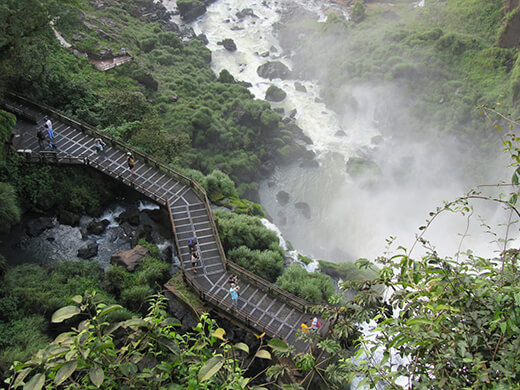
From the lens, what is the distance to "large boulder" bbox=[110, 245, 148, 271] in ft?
62.6

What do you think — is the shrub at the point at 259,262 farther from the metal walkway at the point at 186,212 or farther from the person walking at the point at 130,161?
the person walking at the point at 130,161

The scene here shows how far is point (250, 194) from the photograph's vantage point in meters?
37.0

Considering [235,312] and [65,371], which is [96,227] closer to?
[235,312]

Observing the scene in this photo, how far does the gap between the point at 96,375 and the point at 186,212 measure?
1647 centimetres

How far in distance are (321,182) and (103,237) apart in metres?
24.7

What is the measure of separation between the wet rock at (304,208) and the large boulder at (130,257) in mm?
19968

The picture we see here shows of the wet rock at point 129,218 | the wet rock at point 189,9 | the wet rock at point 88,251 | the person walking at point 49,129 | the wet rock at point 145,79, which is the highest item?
the wet rock at point 189,9

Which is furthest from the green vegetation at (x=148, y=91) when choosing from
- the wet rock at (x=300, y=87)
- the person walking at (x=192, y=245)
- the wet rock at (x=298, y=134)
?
the wet rock at (x=300, y=87)

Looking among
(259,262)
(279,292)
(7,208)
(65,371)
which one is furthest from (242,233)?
(65,371)

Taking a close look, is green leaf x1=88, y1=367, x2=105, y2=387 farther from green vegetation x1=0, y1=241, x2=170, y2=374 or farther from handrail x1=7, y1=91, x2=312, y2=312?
handrail x1=7, y1=91, x2=312, y2=312

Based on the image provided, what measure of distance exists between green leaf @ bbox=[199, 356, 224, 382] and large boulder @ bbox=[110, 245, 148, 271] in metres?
15.0

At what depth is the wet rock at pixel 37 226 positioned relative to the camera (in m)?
20.1

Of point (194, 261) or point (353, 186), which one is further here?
point (353, 186)

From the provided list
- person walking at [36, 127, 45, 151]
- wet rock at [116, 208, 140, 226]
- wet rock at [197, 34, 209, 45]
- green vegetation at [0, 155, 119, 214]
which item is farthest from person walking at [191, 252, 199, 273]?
wet rock at [197, 34, 209, 45]
